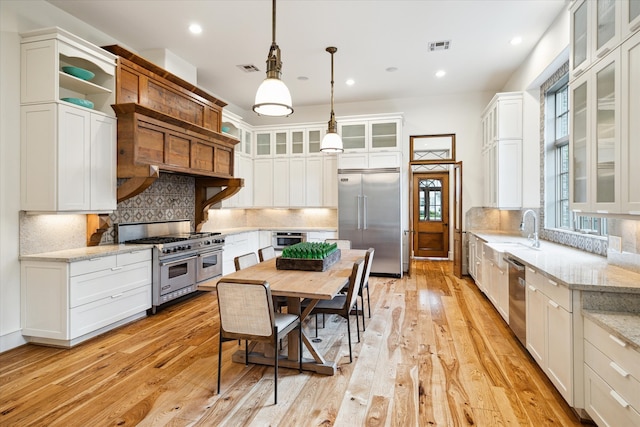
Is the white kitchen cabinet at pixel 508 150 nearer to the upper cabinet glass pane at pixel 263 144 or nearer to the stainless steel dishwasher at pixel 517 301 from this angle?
the stainless steel dishwasher at pixel 517 301

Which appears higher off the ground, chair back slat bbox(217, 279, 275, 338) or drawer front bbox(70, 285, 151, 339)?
chair back slat bbox(217, 279, 275, 338)

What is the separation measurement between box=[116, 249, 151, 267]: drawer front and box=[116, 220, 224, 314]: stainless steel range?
0.10 meters

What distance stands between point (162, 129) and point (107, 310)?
6.95ft

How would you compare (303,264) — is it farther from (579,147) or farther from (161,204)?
(161,204)

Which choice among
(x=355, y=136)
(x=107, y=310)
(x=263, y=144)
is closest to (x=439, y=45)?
(x=355, y=136)

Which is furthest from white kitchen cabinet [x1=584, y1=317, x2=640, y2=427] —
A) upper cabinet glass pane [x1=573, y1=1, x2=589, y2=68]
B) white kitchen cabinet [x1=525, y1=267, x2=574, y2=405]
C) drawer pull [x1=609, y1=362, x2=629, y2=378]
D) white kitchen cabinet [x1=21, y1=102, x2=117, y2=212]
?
white kitchen cabinet [x1=21, y1=102, x2=117, y2=212]

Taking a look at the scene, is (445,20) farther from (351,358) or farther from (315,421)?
(315,421)

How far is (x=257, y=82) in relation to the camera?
5906 millimetres

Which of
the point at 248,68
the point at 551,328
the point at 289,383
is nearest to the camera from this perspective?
the point at 551,328

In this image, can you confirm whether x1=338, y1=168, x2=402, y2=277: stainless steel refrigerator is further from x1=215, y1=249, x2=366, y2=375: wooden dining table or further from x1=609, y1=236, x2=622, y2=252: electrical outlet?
x1=609, y1=236, x2=622, y2=252: electrical outlet

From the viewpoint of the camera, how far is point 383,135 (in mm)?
6297

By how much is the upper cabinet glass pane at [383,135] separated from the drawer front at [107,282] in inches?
167

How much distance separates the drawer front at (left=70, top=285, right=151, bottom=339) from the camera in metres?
3.24

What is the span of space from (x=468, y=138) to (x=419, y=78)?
5.43ft
